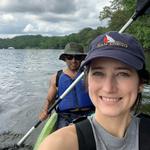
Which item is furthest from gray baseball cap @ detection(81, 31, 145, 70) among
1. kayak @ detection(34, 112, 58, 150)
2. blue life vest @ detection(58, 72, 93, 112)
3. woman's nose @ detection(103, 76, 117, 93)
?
A: blue life vest @ detection(58, 72, 93, 112)

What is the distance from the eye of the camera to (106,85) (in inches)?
70.3

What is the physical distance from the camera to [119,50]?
1.73 metres

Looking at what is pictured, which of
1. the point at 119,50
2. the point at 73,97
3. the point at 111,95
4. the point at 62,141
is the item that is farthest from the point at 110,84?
the point at 73,97

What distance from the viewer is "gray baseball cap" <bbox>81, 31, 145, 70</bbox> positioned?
172 cm

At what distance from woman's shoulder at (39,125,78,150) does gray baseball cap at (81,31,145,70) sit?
335 millimetres

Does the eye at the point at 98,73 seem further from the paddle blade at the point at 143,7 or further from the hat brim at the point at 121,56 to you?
the paddle blade at the point at 143,7

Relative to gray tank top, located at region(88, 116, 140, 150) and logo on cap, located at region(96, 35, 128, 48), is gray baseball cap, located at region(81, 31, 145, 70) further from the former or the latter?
gray tank top, located at region(88, 116, 140, 150)

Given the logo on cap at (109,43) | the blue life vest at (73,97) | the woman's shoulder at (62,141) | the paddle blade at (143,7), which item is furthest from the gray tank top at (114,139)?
the blue life vest at (73,97)

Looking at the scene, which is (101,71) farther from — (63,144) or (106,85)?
(63,144)

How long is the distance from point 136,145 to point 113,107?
0.21 m

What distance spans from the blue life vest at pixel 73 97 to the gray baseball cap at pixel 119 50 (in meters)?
4.11

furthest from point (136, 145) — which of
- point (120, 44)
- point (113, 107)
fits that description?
point (120, 44)

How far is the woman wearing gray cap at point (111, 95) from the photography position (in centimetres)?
173

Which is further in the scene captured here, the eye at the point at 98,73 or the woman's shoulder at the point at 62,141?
the eye at the point at 98,73
